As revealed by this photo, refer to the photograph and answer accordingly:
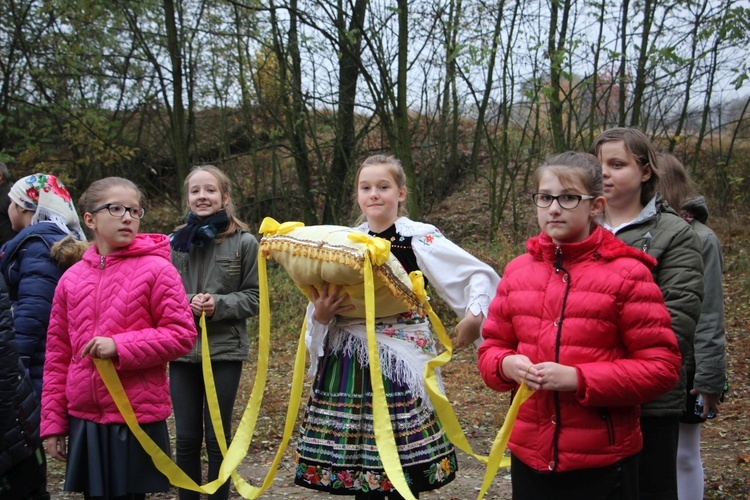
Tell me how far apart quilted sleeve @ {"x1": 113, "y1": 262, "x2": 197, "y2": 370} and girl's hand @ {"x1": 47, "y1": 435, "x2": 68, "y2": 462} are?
18.0 inches

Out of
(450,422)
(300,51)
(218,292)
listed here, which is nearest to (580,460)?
(450,422)

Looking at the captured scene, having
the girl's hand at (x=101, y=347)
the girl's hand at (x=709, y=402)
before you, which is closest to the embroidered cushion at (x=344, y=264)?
the girl's hand at (x=101, y=347)

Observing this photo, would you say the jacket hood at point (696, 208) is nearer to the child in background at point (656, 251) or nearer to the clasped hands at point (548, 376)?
the child in background at point (656, 251)

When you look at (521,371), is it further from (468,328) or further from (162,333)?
(162,333)

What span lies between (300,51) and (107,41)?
3.91 m

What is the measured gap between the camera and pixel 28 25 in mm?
12023

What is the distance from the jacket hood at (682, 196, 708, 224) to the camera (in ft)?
11.3

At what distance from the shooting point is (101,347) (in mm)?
2980

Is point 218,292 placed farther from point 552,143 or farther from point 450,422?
point 552,143

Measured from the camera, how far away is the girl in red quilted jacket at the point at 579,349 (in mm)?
2262

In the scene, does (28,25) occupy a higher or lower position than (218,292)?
higher

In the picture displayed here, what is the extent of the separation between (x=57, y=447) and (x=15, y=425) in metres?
0.28

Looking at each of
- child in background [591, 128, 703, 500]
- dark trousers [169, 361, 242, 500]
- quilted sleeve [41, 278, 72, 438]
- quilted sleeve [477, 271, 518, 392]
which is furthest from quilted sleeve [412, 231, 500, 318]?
quilted sleeve [41, 278, 72, 438]

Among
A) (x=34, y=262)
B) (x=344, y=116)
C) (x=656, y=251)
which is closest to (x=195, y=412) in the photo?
(x=34, y=262)
